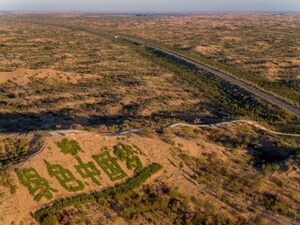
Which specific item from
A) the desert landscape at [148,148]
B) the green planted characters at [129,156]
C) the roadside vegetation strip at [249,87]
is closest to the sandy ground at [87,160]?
the desert landscape at [148,148]

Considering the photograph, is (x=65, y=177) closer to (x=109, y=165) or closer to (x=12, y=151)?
(x=109, y=165)

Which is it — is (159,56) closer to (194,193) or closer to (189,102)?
(189,102)

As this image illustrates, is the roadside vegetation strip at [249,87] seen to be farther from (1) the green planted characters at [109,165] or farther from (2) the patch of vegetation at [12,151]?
(2) the patch of vegetation at [12,151]

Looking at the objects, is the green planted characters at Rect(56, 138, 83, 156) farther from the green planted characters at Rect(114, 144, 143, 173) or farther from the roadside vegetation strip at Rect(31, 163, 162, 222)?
the roadside vegetation strip at Rect(31, 163, 162, 222)

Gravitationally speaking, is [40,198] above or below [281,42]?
above

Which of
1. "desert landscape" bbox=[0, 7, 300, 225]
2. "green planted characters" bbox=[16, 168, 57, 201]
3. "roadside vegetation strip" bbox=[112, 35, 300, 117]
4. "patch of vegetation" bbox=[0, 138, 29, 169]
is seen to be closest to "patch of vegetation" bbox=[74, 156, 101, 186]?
"desert landscape" bbox=[0, 7, 300, 225]

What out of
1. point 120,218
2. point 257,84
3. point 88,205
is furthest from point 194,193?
point 257,84
